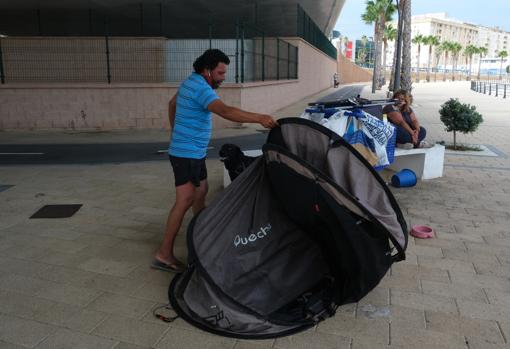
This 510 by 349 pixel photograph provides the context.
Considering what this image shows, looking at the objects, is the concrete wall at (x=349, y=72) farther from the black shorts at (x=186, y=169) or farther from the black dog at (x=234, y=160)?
the black shorts at (x=186, y=169)

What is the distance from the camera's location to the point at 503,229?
507cm

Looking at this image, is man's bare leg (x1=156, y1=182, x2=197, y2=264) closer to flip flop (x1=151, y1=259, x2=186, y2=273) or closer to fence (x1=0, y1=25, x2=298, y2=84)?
flip flop (x1=151, y1=259, x2=186, y2=273)

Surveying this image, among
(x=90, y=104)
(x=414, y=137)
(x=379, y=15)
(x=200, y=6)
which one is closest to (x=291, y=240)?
(x=414, y=137)

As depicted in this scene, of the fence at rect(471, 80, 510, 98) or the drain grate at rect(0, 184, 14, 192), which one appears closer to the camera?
the drain grate at rect(0, 184, 14, 192)

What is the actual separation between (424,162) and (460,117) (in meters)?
2.71

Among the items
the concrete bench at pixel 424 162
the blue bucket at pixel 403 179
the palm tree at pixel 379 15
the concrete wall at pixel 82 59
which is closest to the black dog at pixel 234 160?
the blue bucket at pixel 403 179

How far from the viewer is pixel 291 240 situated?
11.2 feet

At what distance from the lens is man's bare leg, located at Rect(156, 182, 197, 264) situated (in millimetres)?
3840

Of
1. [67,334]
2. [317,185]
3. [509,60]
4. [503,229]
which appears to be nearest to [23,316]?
[67,334]

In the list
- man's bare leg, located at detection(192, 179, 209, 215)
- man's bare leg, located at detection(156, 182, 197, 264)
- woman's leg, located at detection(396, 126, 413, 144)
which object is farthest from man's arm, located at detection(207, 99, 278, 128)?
woman's leg, located at detection(396, 126, 413, 144)

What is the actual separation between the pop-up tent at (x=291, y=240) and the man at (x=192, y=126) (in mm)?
460

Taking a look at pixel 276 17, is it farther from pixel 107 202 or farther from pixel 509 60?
pixel 509 60

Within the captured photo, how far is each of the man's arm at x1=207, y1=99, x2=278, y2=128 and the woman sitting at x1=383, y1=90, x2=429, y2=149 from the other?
4.16 m

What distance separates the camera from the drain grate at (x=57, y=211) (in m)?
5.47
